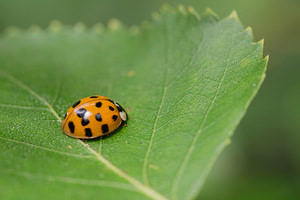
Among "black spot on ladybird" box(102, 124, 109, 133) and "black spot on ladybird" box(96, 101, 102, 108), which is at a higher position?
"black spot on ladybird" box(96, 101, 102, 108)

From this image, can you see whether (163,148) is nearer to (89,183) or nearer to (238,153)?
(89,183)

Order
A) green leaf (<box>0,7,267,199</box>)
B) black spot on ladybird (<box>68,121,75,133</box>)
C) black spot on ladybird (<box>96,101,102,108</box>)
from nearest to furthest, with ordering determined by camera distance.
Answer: green leaf (<box>0,7,267,199</box>)
black spot on ladybird (<box>68,121,75,133</box>)
black spot on ladybird (<box>96,101,102,108</box>)

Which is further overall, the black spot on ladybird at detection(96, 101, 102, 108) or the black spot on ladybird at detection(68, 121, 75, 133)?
the black spot on ladybird at detection(96, 101, 102, 108)

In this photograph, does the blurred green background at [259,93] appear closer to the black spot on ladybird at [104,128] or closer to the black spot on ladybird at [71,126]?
the black spot on ladybird at [104,128]

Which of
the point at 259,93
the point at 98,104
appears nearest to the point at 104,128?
the point at 98,104

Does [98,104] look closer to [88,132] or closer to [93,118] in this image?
[93,118]

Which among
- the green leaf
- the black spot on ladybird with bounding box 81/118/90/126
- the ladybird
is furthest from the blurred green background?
the black spot on ladybird with bounding box 81/118/90/126

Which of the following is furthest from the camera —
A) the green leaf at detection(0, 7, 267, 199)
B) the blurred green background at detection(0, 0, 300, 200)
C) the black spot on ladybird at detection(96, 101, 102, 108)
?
the blurred green background at detection(0, 0, 300, 200)

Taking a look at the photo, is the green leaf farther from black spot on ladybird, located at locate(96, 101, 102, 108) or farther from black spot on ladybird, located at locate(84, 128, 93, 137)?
black spot on ladybird, located at locate(96, 101, 102, 108)
